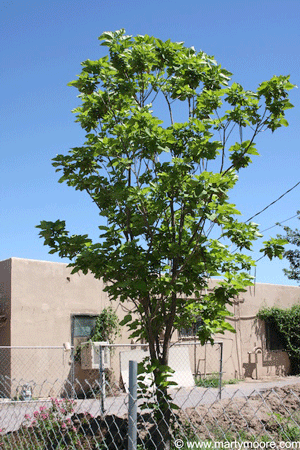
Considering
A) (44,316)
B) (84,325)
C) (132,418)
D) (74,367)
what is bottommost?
(74,367)

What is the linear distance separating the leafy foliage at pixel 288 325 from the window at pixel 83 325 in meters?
6.77

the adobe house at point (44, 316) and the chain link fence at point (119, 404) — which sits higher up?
the adobe house at point (44, 316)

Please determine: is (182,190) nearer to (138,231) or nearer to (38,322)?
(138,231)

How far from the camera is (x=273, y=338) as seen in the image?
719 inches

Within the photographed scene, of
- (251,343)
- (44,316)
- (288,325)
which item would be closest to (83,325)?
(44,316)

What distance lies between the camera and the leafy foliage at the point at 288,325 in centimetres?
1797

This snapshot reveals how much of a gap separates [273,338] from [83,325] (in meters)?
7.86

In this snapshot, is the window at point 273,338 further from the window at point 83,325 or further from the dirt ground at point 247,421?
the dirt ground at point 247,421

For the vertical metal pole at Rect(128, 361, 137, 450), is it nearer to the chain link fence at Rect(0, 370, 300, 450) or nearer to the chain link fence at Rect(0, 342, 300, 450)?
the chain link fence at Rect(0, 342, 300, 450)

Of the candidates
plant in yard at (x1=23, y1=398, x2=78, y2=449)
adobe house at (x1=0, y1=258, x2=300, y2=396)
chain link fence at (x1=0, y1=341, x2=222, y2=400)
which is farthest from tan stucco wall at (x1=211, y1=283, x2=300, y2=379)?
plant in yard at (x1=23, y1=398, x2=78, y2=449)

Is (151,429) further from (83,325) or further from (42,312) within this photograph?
(83,325)

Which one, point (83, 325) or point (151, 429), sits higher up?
point (83, 325)

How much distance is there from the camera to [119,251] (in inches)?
202

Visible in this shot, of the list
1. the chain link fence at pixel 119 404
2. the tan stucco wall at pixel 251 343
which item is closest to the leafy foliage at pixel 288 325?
the tan stucco wall at pixel 251 343
